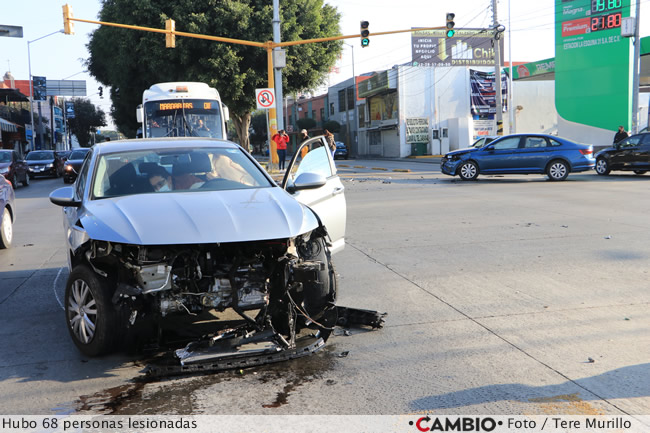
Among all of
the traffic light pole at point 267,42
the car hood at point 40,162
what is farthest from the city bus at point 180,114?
the car hood at point 40,162

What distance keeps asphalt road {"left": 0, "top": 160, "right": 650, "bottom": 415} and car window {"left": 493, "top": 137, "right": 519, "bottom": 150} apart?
A: 10633 millimetres

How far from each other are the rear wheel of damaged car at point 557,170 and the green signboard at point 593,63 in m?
13.3

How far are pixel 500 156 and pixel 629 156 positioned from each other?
459 centimetres

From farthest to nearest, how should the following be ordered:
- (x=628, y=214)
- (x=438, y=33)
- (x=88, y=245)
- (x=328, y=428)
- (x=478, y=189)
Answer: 1. (x=438, y=33)
2. (x=478, y=189)
3. (x=628, y=214)
4. (x=88, y=245)
5. (x=328, y=428)

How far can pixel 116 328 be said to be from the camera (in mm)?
4418

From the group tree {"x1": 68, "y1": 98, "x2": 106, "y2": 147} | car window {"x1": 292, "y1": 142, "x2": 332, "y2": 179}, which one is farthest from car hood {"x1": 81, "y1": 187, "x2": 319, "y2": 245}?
tree {"x1": 68, "y1": 98, "x2": 106, "y2": 147}

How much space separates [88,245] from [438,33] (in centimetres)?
6590

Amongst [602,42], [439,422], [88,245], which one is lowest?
[439,422]

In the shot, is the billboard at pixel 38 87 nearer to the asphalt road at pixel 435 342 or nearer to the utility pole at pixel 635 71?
the utility pole at pixel 635 71

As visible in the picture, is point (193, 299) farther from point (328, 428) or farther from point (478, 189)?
point (478, 189)

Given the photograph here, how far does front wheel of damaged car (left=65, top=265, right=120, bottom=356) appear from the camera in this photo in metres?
4.39

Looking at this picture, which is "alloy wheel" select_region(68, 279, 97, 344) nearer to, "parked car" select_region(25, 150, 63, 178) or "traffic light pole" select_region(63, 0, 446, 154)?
"traffic light pole" select_region(63, 0, 446, 154)

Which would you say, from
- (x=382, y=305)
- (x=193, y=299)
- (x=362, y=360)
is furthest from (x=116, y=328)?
(x=382, y=305)

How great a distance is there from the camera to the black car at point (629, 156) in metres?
20.7
